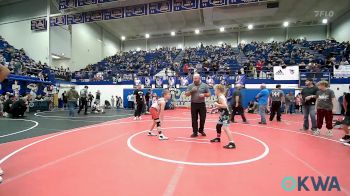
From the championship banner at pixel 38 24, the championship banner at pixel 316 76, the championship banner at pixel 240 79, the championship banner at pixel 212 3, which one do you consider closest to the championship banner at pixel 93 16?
the championship banner at pixel 38 24

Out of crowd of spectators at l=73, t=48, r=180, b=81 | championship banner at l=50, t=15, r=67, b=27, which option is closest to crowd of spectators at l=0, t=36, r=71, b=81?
crowd of spectators at l=73, t=48, r=180, b=81

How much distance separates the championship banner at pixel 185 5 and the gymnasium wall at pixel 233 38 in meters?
18.2

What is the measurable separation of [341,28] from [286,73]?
16.6 metres

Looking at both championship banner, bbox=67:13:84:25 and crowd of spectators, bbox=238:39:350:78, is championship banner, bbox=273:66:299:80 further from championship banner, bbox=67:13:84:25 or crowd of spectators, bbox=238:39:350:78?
championship banner, bbox=67:13:84:25

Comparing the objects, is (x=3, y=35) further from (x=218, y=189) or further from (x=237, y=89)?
(x=218, y=189)

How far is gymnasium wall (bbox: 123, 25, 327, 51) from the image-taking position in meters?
30.7

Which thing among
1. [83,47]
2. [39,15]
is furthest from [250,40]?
[39,15]

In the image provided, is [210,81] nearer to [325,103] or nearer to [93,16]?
[93,16]

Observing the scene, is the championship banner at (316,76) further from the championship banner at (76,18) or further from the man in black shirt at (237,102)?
the championship banner at (76,18)

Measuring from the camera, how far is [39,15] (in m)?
24.1

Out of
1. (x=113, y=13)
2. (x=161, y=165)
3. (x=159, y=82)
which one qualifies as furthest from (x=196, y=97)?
(x=113, y=13)

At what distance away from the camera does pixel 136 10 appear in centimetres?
1850

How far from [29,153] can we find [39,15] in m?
25.0

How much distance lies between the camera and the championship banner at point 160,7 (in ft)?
58.4
